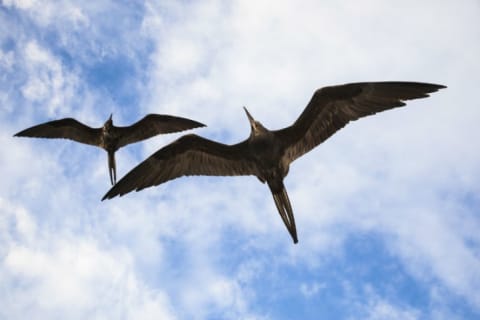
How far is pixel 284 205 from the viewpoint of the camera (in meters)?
11.9

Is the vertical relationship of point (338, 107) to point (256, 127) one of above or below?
below

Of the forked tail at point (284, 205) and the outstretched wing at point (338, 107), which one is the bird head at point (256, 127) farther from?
the forked tail at point (284, 205)

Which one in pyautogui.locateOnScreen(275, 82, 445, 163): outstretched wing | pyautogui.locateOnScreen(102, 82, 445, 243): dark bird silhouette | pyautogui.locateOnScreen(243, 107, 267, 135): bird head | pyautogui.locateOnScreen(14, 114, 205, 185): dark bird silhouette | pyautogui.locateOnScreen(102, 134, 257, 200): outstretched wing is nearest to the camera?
pyautogui.locateOnScreen(275, 82, 445, 163): outstretched wing

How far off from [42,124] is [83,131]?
4.52ft

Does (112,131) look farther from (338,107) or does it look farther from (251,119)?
(338,107)

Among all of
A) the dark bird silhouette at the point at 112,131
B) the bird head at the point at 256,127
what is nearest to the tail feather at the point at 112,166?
the dark bird silhouette at the point at 112,131

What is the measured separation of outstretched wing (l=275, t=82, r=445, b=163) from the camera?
1138 cm

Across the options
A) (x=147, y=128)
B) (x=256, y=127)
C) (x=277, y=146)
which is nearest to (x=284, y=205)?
(x=277, y=146)

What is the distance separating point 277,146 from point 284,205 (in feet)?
4.28

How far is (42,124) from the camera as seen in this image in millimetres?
18812

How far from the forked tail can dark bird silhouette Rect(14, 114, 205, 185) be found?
20.8 feet

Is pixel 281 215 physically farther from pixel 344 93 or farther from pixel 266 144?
pixel 344 93

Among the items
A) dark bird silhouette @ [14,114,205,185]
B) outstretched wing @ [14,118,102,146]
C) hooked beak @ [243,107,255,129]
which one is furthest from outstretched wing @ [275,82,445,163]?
outstretched wing @ [14,118,102,146]

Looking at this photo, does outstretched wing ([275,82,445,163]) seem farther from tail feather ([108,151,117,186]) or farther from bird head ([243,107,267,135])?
tail feather ([108,151,117,186])
